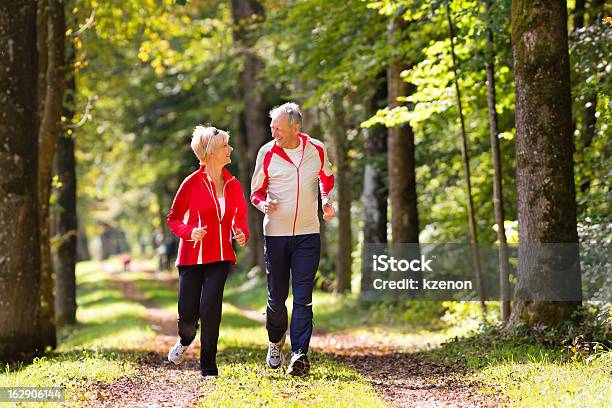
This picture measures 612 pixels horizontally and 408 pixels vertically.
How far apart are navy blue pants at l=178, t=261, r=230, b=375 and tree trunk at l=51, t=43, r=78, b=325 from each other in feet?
37.9

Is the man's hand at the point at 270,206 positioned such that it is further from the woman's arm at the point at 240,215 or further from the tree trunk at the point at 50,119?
the tree trunk at the point at 50,119

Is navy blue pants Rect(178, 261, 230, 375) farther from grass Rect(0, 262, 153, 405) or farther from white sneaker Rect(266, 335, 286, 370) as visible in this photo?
grass Rect(0, 262, 153, 405)

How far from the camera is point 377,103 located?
18750 mm

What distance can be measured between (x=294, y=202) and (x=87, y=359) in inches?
126

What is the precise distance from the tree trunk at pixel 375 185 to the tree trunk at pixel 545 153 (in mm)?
8891

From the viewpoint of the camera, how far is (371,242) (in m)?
19.1

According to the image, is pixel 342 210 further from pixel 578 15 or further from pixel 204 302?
→ pixel 204 302

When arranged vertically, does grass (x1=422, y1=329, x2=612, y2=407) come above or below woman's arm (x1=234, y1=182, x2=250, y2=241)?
below

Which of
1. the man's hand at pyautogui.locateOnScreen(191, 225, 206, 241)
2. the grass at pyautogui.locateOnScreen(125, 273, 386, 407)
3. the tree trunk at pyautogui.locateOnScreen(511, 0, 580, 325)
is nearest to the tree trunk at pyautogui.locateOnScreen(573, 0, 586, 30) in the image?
the tree trunk at pyautogui.locateOnScreen(511, 0, 580, 325)

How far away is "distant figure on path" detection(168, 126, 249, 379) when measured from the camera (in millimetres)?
8094

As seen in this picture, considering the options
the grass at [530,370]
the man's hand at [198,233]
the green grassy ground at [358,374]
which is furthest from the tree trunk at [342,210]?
the man's hand at [198,233]

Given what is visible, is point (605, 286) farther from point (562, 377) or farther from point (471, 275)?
point (471, 275)

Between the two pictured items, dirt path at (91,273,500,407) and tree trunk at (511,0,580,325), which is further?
tree trunk at (511,0,580,325)

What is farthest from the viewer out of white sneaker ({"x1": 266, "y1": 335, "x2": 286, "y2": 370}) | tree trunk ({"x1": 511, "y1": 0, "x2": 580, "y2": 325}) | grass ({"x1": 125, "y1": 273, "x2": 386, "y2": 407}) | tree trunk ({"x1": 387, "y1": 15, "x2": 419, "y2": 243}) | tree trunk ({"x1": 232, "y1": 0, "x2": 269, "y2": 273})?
tree trunk ({"x1": 232, "y1": 0, "x2": 269, "y2": 273})
